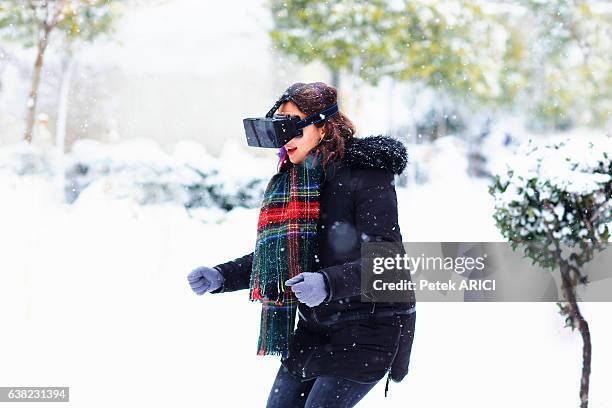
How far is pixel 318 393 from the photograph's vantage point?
212 cm

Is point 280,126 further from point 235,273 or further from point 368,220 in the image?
point 235,273

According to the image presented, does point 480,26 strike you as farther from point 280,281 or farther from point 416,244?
point 280,281

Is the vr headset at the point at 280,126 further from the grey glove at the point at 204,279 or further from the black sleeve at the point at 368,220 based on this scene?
the grey glove at the point at 204,279

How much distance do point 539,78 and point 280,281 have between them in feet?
30.1

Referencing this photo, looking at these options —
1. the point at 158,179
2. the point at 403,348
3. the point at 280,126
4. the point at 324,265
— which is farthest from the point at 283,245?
the point at 158,179

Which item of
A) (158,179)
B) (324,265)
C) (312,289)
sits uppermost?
(158,179)

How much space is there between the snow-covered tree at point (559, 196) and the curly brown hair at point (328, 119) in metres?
1.72

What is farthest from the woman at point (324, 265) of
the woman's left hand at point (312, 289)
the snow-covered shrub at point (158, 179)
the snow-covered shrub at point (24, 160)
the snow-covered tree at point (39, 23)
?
the snow-covered tree at point (39, 23)

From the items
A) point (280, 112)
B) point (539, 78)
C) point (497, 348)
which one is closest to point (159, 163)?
point (497, 348)

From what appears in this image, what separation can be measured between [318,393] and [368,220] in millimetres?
535

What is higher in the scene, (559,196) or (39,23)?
(39,23)

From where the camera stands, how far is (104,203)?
8367 millimetres

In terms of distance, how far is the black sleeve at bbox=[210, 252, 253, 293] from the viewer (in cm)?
243

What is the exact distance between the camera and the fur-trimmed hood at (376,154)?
216 centimetres
